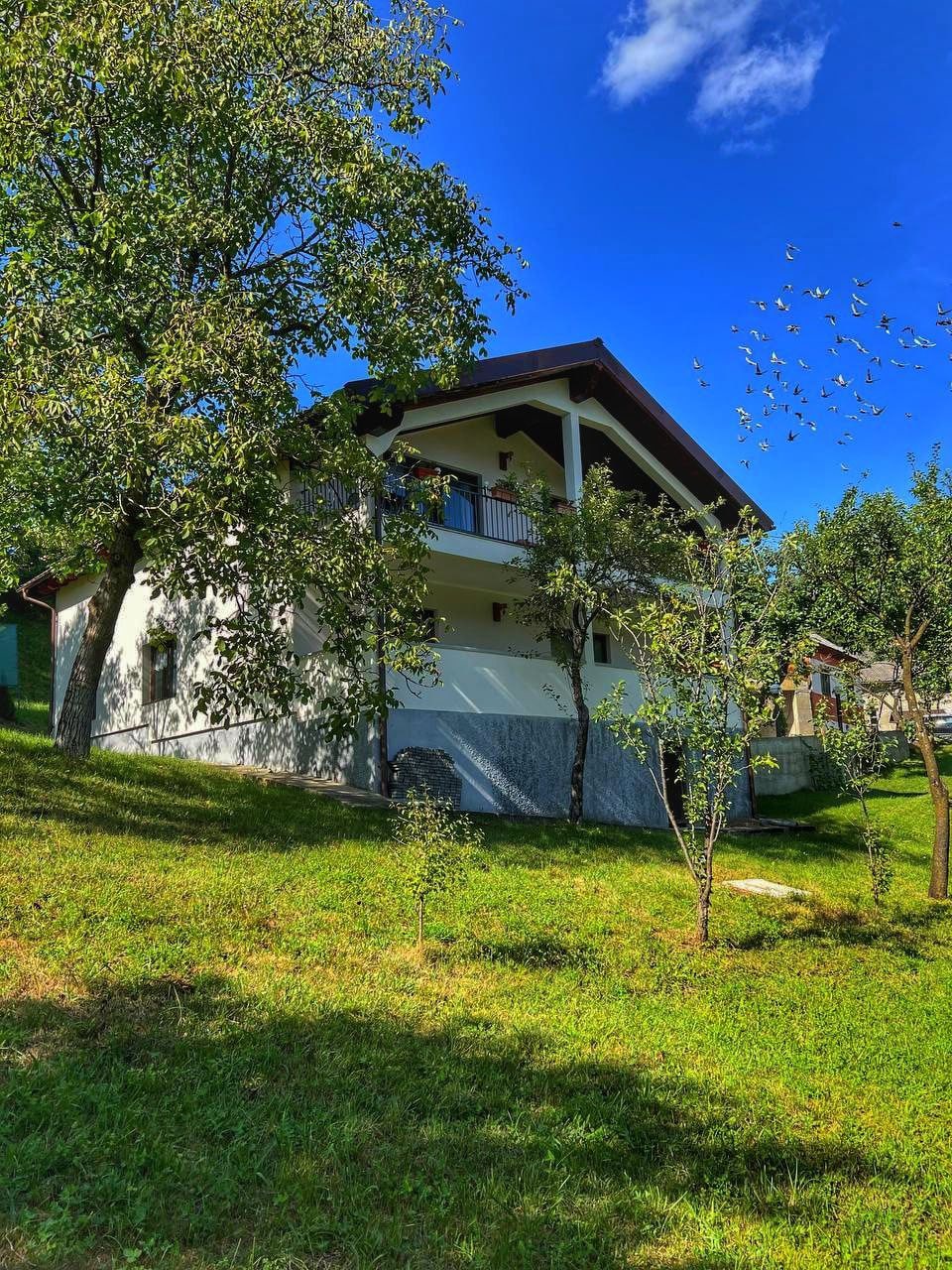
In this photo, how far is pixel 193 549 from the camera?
9.13m

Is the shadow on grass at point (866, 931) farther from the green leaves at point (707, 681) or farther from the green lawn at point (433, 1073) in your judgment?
the green leaves at point (707, 681)

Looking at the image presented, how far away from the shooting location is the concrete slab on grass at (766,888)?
10164mm

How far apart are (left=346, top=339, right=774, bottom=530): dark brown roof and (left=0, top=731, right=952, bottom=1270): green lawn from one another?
7.18 m

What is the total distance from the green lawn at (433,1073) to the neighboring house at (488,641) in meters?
4.99

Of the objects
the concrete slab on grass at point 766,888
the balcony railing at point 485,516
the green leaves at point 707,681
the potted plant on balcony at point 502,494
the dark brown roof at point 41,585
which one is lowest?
the concrete slab on grass at point 766,888

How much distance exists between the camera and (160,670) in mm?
18234

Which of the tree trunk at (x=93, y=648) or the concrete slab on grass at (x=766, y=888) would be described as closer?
the concrete slab on grass at (x=766, y=888)

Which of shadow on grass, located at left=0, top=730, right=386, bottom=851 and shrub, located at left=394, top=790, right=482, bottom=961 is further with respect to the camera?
shadow on grass, located at left=0, top=730, right=386, bottom=851

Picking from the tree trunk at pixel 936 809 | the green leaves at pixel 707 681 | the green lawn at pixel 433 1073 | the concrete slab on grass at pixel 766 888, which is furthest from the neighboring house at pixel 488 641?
the green lawn at pixel 433 1073

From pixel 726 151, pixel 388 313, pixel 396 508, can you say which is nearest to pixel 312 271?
pixel 388 313

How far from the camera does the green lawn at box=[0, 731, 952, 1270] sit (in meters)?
3.19

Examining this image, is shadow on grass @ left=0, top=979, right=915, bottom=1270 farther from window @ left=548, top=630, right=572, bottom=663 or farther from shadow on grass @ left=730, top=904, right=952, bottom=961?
window @ left=548, top=630, right=572, bottom=663

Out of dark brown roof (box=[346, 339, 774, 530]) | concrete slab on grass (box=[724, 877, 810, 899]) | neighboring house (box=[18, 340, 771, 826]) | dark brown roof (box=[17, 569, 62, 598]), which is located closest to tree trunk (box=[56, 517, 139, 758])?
neighboring house (box=[18, 340, 771, 826])

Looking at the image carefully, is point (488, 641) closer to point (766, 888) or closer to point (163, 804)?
point (766, 888)
